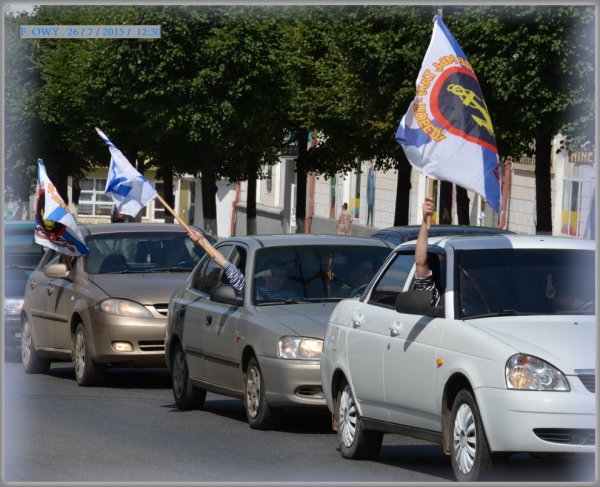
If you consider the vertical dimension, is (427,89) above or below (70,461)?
above

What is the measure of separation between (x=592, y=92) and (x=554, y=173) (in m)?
17.8

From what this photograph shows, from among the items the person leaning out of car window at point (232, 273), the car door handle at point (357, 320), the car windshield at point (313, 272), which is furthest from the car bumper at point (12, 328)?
the car door handle at point (357, 320)

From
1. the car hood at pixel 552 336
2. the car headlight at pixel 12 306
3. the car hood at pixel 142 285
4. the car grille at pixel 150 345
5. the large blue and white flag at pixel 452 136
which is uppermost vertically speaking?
the large blue and white flag at pixel 452 136

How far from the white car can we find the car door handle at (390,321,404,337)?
11 mm

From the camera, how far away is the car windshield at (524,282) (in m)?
9.28

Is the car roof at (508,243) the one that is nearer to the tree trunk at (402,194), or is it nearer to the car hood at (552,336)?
the car hood at (552,336)

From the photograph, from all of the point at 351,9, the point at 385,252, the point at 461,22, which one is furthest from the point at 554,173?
the point at 385,252

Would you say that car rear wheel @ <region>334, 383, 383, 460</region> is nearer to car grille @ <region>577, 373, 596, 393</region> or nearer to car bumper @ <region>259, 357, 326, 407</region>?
car bumper @ <region>259, 357, 326, 407</region>

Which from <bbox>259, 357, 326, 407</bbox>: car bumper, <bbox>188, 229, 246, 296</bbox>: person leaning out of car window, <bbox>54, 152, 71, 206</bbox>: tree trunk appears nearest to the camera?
<bbox>259, 357, 326, 407</bbox>: car bumper

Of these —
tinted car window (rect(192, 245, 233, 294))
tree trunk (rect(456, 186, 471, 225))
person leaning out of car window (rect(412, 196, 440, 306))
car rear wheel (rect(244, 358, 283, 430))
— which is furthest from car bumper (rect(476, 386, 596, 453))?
tree trunk (rect(456, 186, 471, 225))

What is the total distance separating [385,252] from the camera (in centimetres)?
1348

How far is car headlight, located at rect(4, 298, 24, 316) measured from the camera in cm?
2045

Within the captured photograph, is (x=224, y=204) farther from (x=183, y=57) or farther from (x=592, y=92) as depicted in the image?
(x=592, y=92)

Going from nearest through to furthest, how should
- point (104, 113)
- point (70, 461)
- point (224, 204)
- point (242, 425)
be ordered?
point (70, 461)
point (242, 425)
point (104, 113)
point (224, 204)
